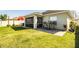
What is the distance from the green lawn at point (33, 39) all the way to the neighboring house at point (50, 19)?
6.1 inches

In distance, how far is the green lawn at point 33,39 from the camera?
4051 millimetres

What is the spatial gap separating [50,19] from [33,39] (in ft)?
1.78

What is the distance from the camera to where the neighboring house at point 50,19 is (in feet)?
13.3

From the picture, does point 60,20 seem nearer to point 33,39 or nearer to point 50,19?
point 50,19

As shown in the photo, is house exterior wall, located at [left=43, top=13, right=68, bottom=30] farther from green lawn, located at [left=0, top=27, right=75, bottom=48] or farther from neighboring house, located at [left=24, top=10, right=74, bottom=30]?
green lawn, located at [left=0, top=27, right=75, bottom=48]

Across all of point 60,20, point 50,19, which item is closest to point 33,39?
point 50,19

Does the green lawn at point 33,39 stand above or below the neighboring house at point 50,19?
A: below

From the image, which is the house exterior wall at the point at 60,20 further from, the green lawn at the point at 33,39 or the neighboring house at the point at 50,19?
the green lawn at the point at 33,39

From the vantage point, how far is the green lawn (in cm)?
405

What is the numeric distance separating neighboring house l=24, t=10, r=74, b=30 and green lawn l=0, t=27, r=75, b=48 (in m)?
0.16

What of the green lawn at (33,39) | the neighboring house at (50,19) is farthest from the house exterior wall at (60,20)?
the green lawn at (33,39)
